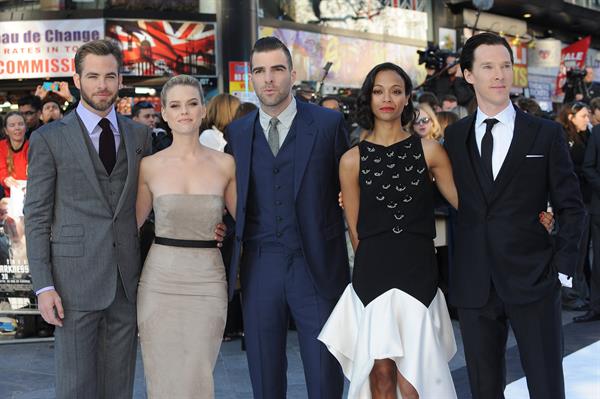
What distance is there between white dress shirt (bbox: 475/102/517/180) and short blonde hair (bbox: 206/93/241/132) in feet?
11.3

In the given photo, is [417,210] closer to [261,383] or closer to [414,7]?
[261,383]

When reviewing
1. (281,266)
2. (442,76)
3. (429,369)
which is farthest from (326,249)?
(442,76)

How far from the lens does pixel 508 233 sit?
3.71 metres

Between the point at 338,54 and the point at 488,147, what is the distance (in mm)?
14956

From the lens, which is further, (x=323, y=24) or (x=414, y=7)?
(x=414, y=7)

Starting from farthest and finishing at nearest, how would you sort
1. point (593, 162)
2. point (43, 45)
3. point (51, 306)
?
1. point (43, 45)
2. point (593, 162)
3. point (51, 306)

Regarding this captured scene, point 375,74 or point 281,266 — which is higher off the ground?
point 375,74

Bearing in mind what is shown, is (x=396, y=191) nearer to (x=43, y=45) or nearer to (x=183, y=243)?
(x=183, y=243)

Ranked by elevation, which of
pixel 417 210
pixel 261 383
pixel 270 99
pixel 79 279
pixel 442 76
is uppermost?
pixel 442 76

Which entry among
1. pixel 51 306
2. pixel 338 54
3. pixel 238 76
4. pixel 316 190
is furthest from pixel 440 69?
pixel 51 306

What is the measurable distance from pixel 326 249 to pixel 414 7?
1791cm

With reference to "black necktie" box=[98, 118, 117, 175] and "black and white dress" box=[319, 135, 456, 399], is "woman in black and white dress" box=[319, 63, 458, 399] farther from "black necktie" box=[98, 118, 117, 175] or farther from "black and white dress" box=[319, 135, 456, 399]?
"black necktie" box=[98, 118, 117, 175]

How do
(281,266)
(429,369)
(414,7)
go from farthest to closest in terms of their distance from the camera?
1. (414,7)
2. (281,266)
3. (429,369)

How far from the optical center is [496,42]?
3.86 meters
